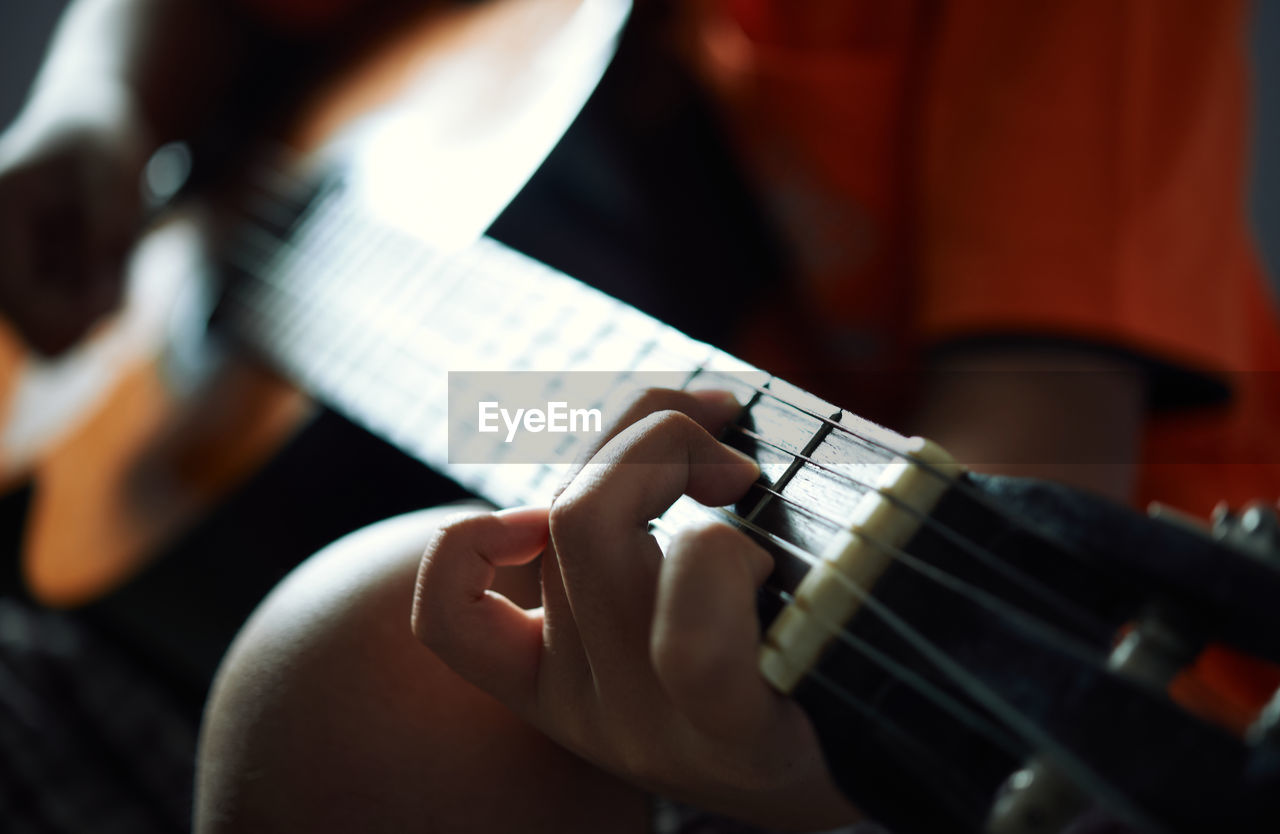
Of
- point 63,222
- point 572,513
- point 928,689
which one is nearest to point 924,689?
point 928,689

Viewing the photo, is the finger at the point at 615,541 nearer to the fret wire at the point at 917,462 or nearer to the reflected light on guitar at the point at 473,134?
the fret wire at the point at 917,462

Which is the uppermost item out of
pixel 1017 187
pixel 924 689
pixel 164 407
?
pixel 1017 187

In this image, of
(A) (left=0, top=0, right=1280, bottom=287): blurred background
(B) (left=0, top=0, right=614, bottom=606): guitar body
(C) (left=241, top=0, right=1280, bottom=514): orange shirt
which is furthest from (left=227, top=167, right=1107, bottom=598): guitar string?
(A) (left=0, top=0, right=1280, bottom=287): blurred background

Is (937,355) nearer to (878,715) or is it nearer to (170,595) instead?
(878,715)

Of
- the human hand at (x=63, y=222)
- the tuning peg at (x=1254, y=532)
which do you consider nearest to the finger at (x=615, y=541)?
the tuning peg at (x=1254, y=532)

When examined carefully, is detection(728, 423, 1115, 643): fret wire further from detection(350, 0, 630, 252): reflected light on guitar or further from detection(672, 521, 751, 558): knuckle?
detection(350, 0, 630, 252): reflected light on guitar

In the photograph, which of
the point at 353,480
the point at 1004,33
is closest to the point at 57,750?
the point at 353,480

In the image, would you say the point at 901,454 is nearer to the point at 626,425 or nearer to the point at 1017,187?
the point at 626,425

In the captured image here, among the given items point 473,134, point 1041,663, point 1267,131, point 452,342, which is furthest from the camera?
point 1267,131
